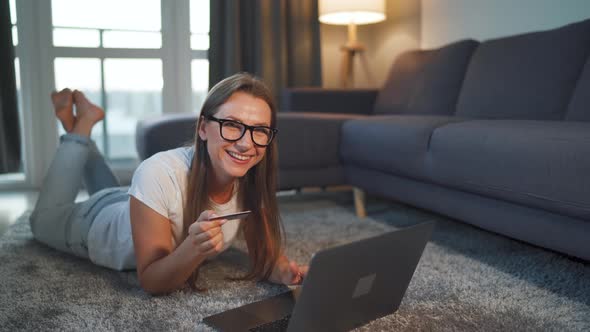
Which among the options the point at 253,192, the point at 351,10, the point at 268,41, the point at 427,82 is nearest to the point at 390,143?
the point at 253,192

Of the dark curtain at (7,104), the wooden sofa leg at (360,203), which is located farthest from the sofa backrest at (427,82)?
the dark curtain at (7,104)

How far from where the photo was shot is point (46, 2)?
10.1 feet

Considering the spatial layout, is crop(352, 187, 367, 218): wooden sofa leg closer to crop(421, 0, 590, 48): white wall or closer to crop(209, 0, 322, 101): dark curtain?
crop(421, 0, 590, 48): white wall

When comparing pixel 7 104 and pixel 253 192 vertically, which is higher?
pixel 7 104

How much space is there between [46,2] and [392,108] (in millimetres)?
2107

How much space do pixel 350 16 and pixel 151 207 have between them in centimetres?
255

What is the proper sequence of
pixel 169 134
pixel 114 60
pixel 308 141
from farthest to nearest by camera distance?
pixel 114 60 → pixel 308 141 → pixel 169 134

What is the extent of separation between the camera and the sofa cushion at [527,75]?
198 cm

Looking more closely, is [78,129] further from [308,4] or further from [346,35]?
[346,35]

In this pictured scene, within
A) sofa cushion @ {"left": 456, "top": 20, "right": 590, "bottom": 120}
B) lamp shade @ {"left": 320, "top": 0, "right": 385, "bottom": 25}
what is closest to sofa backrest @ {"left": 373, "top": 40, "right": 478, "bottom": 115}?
sofa cushion @ {"left": 456, "top": 20, "right": 590, "bottom": 120}

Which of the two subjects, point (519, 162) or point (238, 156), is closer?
point (238, 156)

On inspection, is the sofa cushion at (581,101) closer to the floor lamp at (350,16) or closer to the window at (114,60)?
the floor lamp at (350,16)

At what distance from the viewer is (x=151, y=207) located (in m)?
1.17

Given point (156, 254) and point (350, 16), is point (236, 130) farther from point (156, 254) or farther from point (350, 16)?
point (350, 16)
